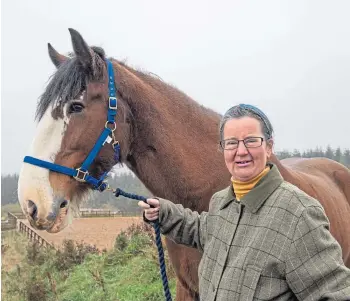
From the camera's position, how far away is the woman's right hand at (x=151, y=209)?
1820 mm

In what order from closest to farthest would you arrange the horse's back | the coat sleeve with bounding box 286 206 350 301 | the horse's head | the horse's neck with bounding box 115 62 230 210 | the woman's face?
the coat sleeve with bounding box 286 206 350 301
the woman's face
the horse's head
the horse's neck with bounding box 115 62 230 210
the horse's back

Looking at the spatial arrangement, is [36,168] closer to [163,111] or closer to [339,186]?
[163,111]

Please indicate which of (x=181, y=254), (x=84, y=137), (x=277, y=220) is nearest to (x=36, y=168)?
(x=84, y=137)

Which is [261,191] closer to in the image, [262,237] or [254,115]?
[262,237]

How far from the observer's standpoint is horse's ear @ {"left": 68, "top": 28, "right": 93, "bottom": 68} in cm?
212

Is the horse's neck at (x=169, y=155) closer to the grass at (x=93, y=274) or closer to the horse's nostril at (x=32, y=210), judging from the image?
the horse's nostril at (x=32, y=210)

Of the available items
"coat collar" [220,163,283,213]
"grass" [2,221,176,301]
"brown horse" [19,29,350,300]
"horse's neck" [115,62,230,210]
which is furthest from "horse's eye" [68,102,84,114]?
"grass" [2,221,176,301]

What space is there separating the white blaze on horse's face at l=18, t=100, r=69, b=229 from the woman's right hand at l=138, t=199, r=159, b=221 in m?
0.51

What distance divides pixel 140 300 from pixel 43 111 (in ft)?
14.7

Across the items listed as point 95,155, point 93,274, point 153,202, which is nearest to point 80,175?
point 95,155

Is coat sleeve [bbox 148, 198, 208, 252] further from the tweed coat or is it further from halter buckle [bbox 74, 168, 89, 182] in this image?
halter buckle [bbox 74, 168, 89, 182]

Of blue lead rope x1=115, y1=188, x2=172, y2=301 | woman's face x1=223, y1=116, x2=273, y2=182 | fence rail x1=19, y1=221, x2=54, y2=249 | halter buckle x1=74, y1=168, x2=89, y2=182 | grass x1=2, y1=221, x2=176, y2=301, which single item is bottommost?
fence rail x1=19, y1=221, x2=54, y2=249

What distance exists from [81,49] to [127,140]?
21.9 inches

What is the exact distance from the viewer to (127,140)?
7.39 feet
